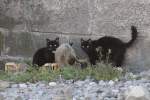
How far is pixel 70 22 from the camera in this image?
31.0ft

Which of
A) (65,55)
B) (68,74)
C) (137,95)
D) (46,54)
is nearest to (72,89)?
(68,74)

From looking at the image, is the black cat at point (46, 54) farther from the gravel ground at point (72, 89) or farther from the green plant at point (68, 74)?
the gravel ground at point (72, 89)

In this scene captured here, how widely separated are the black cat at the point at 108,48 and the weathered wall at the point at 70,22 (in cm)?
10

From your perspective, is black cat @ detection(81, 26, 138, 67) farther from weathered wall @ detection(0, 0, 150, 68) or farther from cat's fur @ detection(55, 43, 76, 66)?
cat's fur @ detection(55, 43, 76, 66)

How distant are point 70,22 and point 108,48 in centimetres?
79

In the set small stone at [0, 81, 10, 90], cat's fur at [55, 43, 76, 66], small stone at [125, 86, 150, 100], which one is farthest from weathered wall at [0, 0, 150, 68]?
small stone at [125, 86, 150, 100]

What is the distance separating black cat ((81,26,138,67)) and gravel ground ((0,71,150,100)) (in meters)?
1.02

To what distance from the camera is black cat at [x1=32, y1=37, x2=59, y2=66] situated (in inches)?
362

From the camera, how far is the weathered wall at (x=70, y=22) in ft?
29.3

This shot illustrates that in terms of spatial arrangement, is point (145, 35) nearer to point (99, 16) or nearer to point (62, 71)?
point (99, 16)

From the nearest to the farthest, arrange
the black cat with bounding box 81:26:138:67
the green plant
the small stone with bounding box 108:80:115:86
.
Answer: the small stone with bounding box 108:80:115:86, the green plant, the black cat with bounding box 81:26:138:67

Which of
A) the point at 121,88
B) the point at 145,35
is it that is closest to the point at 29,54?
the point at 145,35

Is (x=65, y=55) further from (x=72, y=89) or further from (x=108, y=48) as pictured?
(x=72, y=89)

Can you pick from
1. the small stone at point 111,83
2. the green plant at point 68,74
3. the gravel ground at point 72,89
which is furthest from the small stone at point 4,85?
the small stone at point 111,83
